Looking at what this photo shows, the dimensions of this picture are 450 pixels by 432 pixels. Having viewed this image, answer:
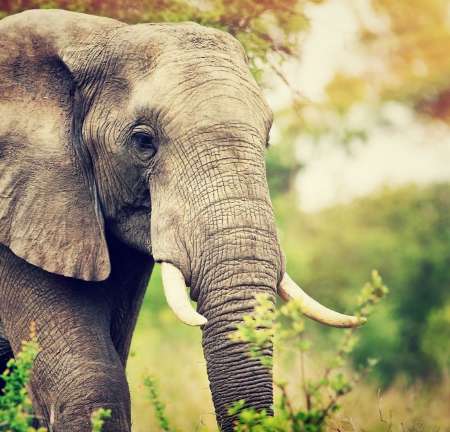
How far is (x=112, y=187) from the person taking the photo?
214 inches

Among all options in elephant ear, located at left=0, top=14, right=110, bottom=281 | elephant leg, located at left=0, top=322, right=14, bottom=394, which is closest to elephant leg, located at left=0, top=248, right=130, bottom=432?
elephant ear, located at left=0, top=14, right=110, bottom=281

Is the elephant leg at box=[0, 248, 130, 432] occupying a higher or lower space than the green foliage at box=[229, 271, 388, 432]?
lower

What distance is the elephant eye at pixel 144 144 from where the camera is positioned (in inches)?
209

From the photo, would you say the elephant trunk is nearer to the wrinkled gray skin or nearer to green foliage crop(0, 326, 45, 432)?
the wrinkled gray skin

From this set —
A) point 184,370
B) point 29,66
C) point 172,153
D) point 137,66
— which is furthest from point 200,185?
point 184,370

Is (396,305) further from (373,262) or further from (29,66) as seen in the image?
(29,66)

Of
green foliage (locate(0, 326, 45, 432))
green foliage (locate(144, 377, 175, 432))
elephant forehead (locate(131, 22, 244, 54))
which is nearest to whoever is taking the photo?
green foliage (locate(0, 326, 45, 432))

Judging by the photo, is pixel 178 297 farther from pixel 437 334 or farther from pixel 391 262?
pixel 391 262

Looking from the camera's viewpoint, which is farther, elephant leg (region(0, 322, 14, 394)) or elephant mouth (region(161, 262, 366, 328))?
Result: elephant leg (region(0, 322, 14, 394))

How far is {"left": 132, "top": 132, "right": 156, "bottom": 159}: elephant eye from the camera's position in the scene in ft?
17.4

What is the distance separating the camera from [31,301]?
17.9 feet

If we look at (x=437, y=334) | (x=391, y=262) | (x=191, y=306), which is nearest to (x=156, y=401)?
(x=191, y=306)

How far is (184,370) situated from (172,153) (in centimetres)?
667

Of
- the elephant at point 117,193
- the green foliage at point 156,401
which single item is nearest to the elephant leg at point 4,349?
the elephant at point 117,193
